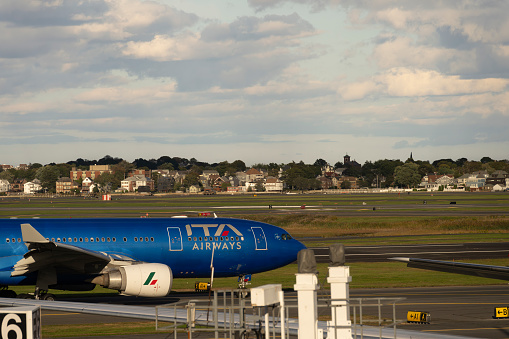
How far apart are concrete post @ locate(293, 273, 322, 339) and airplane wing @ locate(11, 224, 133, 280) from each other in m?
18.9

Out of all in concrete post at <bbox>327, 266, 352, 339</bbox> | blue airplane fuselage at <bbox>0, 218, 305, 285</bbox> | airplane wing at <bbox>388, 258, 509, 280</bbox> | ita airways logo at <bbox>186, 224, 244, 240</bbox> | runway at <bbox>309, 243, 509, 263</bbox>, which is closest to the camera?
concrete post at <bbox>327, 266, 352, 339</bbox>

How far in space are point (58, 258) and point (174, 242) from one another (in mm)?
5809

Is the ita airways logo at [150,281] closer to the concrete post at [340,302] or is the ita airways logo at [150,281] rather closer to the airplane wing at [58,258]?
the airplane wing at [58,258]

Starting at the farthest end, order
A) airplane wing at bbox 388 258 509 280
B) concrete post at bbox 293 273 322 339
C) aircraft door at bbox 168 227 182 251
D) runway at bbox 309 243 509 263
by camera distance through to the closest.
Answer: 1. runway at bbox 309 243 509 263
2. aircraft door at bbox 168 227 182 251
3. airplane wing at bbox 388 258 509 280
4. concrete post at bbox 293 273 322 339

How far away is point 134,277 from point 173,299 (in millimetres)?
5794

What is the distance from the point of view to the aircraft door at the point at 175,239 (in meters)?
35.2

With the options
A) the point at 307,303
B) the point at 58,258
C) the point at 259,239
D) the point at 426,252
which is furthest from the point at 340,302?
the point at 426,252

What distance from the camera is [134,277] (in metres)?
29.7

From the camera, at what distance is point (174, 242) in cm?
3534

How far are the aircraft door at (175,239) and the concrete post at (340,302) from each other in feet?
65.6

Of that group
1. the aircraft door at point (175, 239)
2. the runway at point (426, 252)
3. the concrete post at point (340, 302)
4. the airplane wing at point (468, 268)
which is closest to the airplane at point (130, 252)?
the aircraft door at point (175, 239)

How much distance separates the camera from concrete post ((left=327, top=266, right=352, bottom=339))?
15734 mm

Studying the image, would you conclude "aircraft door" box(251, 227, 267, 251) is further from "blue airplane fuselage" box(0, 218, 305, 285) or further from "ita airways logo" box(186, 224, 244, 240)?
"ita airways logo" box(186, 224, 244, 240)

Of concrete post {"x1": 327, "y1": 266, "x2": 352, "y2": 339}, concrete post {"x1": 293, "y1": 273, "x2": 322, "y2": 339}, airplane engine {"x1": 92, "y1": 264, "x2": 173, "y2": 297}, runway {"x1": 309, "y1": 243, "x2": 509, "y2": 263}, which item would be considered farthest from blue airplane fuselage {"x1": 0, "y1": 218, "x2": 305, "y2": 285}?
concrete post {"x1": 293, "y1": 273, "x2": 322, "y2": 339}
